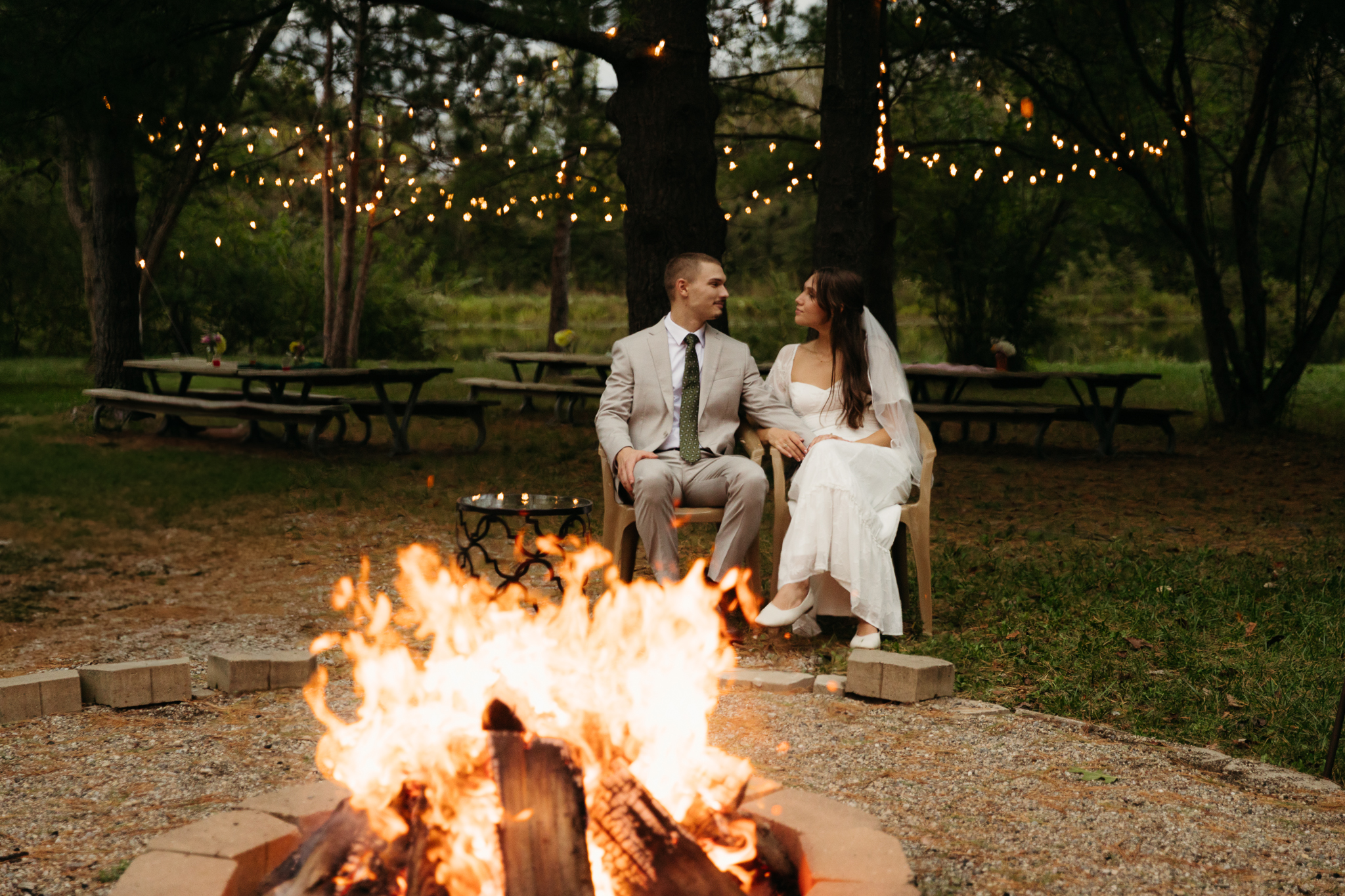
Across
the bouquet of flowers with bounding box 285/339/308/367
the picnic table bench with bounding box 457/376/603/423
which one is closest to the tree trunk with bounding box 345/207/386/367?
the picnic table bench with bounding box 457/376/603/423

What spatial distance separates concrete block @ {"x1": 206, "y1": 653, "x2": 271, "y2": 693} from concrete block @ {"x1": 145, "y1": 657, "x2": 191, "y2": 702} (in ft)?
0.40

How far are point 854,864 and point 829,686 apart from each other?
1672 mm

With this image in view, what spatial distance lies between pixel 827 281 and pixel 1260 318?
26.5ft

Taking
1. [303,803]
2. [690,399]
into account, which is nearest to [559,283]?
[690,399]

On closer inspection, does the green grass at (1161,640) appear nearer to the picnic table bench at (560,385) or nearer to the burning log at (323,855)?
the burning log at (323,855)

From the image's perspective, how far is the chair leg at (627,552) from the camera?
4.57 metres

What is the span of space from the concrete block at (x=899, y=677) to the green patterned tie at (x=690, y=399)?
3.89ft

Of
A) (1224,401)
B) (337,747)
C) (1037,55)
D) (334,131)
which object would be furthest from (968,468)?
(334,131)

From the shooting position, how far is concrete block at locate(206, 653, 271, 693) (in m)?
3.67

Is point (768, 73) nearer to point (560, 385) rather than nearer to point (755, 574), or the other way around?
point (560, 385)

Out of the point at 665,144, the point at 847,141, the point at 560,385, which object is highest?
the point at 847,141

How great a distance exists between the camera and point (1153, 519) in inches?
Result: 277

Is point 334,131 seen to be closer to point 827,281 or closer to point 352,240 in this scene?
point 352,240

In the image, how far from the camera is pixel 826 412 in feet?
15.8
